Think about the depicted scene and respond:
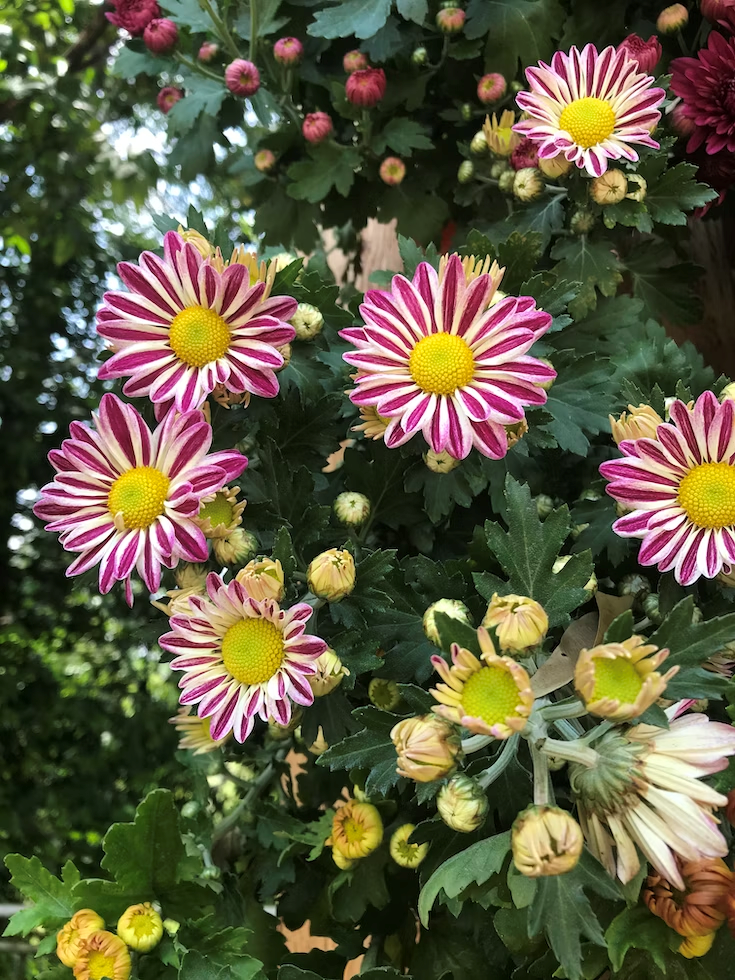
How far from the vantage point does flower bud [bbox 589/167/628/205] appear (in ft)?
1.76

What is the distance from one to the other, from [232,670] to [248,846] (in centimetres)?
32

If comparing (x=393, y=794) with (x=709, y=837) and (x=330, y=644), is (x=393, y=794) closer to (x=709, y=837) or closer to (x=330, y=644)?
(x=330, y=644)

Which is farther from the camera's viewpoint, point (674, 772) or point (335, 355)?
point (335, 355)

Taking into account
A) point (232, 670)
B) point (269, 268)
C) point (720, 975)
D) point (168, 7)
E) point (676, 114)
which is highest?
point (168, 7)

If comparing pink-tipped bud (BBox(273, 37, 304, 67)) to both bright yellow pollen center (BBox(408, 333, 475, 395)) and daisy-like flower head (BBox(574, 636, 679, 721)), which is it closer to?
bright yellow pollen center (BBox(408, 333, 475, 395))

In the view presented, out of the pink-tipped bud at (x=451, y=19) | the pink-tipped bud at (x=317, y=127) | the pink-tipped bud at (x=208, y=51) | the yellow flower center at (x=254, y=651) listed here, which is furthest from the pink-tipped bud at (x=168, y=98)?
the yellow flower center at (x=254, y=651)

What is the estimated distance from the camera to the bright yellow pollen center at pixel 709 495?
40cm

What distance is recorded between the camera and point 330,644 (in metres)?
0.46

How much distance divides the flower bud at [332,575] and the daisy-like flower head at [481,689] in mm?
102


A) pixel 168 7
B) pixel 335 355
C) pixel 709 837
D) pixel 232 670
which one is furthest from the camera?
pixel 168 7

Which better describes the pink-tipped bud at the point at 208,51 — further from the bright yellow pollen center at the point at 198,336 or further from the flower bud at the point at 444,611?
the flower bud at the point at 444,611

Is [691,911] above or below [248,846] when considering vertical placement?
above

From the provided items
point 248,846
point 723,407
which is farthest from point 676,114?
point 248,846

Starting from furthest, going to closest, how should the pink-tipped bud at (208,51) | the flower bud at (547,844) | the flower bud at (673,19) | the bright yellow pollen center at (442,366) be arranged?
1. the pink-tipped bud at (208,51)
2. the flower bud at (673,19)
3. the bright yellow pollen center at (442,366)
4. the flower bud at (547,844)
